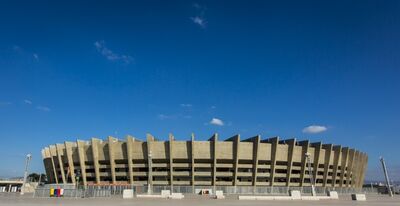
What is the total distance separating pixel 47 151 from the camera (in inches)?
2830

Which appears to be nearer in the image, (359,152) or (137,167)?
(137,167)

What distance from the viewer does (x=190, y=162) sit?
58625 mm

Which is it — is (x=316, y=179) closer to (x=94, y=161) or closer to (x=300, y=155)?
(x=300, y=155)

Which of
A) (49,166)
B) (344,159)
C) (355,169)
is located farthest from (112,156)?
(355,169)

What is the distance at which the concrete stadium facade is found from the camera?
57969 millimetres

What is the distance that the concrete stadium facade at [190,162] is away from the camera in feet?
190

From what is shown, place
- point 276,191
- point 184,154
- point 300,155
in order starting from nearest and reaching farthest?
point 276,191 → point 184,154 → point 300,155

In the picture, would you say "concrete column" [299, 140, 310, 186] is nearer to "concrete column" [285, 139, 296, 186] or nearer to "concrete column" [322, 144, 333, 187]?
"concrete column" [285, 139, 296, 186]

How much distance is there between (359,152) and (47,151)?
251ft

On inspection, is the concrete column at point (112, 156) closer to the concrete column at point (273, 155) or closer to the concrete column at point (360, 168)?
the concrete column at point (273, 155)

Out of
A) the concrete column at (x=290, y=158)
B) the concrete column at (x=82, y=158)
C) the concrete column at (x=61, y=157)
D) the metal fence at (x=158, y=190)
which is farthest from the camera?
the concrete column at (x=61, y=157)

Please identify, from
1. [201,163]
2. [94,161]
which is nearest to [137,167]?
[94,161]

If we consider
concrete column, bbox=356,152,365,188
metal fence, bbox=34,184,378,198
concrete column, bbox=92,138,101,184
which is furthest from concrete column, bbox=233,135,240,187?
concrete column, bbox=356,152,365,188

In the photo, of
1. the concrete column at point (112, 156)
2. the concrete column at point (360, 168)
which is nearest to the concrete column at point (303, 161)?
the concrete column at point (360, 168)
